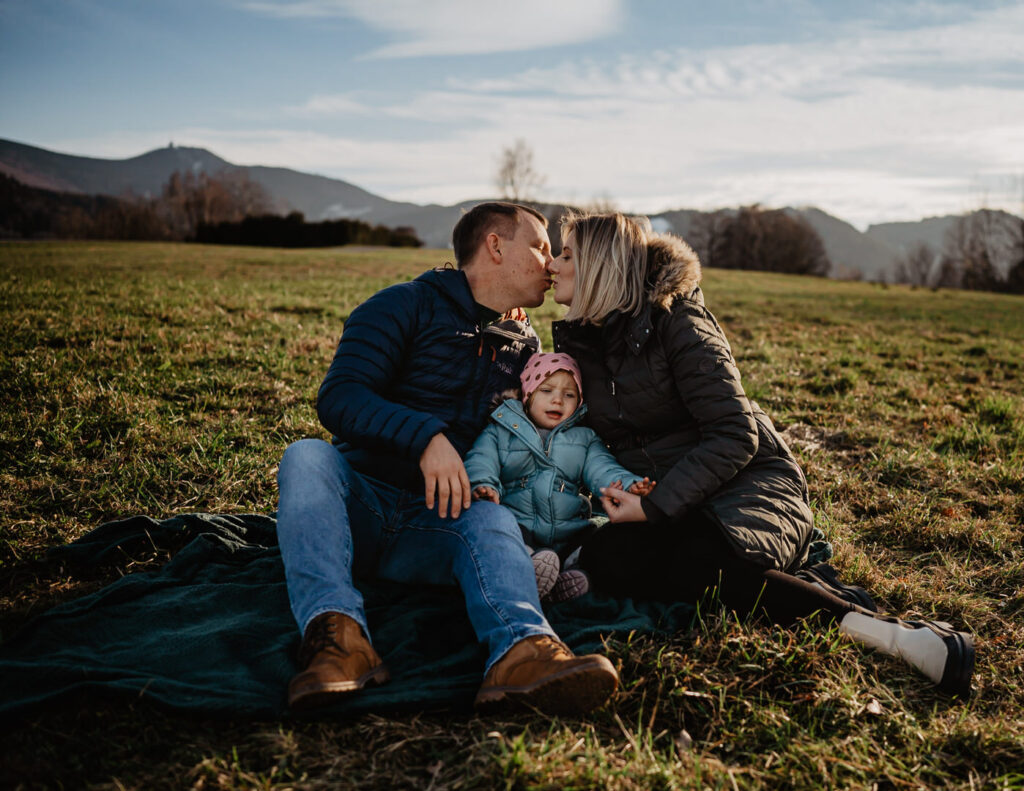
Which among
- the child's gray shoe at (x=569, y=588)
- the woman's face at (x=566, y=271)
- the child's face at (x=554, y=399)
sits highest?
the woman's face at (x=566, y=271)

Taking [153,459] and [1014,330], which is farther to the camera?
[1014,330]

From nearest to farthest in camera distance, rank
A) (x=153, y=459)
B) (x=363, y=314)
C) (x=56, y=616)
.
→ (x=56, y=616) → (x=363, y=314) → (x=153, y=459)

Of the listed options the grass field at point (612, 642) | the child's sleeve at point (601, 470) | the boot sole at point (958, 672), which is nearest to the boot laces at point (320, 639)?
the grass field at point (612, 642)

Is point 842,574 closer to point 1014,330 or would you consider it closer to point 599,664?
point 599,664

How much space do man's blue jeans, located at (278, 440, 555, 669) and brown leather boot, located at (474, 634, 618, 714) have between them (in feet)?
0.21

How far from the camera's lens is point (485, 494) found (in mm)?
3145

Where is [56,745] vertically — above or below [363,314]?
below

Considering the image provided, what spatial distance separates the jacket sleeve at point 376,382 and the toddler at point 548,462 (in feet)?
1.77

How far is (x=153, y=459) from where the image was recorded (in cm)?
456

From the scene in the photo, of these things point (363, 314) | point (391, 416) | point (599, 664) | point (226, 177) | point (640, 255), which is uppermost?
point (226, 177)

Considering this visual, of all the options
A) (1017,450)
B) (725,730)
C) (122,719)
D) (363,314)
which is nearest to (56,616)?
(122,719)

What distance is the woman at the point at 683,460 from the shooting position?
112 inches

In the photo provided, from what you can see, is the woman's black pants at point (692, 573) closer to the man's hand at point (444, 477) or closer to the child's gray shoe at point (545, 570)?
the child's gray shoe at point (545, 570)

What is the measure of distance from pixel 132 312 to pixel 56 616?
24.6ft
